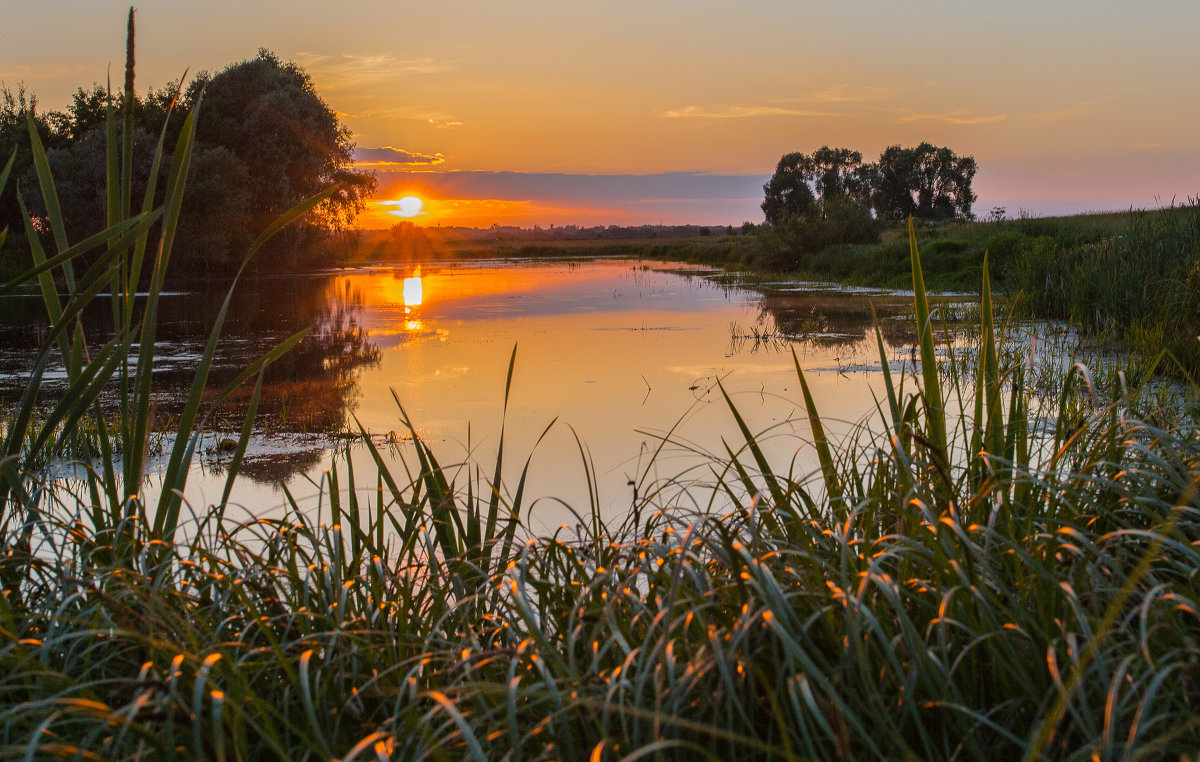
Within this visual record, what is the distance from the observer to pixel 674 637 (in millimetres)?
1502

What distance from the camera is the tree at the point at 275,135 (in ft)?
84.7

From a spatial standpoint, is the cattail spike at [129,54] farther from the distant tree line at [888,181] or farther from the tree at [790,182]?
the tree at [790,182]

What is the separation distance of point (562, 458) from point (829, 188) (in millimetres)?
61531

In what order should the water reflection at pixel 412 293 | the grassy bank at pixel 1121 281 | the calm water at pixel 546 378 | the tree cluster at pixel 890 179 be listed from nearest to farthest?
the calm water at pixel 546 378 < the grassy bank at pixel 1121 281 < the water reflection at pixel 412 293 < the tree cluster at pixel 890 179

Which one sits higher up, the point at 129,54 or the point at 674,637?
the point at 129,54

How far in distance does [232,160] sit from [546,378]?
63.7 ft

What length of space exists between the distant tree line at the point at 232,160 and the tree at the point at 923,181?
39.1 meters

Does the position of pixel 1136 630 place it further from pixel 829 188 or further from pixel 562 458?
pixel 829 188

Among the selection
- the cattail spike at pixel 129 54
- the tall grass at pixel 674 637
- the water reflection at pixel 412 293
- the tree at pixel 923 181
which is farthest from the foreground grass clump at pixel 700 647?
the tree at pixel 923 181

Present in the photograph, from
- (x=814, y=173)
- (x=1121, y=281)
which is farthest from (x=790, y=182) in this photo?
(x=1121, y=281)

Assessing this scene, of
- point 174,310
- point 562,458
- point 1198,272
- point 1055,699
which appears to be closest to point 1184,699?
point 1055,699

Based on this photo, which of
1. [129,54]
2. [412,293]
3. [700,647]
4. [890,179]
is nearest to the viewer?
[700,647]

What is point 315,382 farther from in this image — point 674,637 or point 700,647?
point 700,647

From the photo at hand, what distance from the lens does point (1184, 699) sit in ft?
4.28
